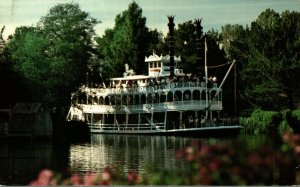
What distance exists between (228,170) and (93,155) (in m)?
2.59

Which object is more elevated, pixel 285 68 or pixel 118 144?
pixel 285 68

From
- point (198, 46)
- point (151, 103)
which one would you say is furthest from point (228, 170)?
point (151, 103)

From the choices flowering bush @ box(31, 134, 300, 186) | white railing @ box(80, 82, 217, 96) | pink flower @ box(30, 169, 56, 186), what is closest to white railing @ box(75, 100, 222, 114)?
white railing @ box(80, 82, 217, 96)

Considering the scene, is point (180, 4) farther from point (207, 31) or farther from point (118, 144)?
point (118, 144)

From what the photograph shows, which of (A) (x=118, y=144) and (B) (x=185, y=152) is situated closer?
(B) (x=185, y=152)

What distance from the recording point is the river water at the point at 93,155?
895 centimetres

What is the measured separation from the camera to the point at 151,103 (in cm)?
1069

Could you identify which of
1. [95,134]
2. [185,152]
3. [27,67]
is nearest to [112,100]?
[95,134]

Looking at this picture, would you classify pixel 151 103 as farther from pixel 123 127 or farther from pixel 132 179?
pixel 132 179

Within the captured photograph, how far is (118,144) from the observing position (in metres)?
10.2

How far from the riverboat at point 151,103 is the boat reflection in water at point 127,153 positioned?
17 centimetres

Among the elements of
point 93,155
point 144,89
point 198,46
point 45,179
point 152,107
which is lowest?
point 45,179

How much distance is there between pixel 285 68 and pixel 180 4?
1.75 metres

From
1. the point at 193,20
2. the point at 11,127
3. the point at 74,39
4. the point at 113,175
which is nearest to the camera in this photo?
the point at 113,175
